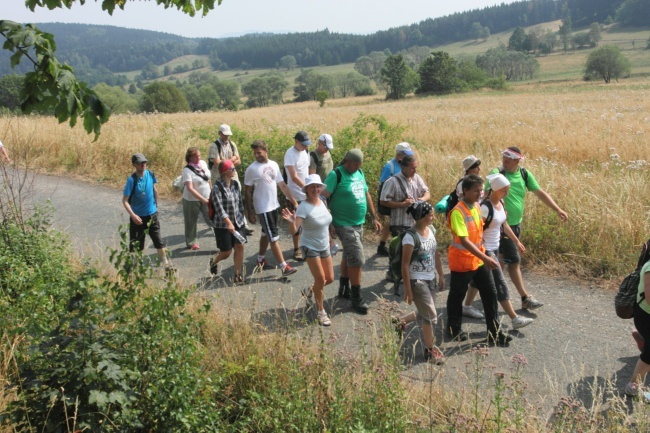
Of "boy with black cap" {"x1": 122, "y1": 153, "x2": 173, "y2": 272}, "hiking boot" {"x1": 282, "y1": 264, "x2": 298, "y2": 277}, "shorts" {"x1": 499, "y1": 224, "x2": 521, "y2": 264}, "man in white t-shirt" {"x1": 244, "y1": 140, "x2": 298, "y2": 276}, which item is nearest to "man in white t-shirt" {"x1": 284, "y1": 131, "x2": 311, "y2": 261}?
"man in white t-shirt" {"x1": 244, "y1": 140, "x2": 298, "y2": 276}

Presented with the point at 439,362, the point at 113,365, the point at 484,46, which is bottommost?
the point at 439,362

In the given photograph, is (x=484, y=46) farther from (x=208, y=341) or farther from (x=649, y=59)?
(x=208, y=341)

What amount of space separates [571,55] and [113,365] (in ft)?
454

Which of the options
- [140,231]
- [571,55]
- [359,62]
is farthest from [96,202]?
[359,62]

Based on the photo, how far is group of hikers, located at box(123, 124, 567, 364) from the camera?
5.39 metres

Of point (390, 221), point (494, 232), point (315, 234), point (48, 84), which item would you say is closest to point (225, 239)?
point (315, 234)

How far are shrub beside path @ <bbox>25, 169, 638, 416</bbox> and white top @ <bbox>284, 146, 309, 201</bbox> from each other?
975mm

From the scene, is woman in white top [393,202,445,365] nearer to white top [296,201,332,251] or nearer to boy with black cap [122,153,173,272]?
white top [296,201,332,251]

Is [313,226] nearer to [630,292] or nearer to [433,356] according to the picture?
[433,356]

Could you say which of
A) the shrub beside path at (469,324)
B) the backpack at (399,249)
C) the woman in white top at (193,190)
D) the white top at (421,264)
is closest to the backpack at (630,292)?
the shrub beside path at (469,324)

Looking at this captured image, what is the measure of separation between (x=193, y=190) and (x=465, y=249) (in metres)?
4.24

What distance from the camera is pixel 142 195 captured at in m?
7.67

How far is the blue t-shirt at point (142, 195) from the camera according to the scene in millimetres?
7645

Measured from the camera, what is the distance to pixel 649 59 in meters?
98.8
